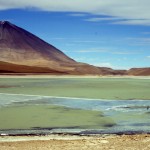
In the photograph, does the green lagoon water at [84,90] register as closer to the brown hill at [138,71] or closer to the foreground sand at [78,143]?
the foreground sand at [78,143]

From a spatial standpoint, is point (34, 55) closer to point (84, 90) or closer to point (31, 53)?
point (31, 53)

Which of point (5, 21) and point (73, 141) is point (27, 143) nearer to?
point (73, 141)

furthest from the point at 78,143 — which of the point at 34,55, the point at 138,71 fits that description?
the point at 34,55

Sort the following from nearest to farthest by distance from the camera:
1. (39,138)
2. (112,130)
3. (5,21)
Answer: (39,138), (112,130), (5,21)

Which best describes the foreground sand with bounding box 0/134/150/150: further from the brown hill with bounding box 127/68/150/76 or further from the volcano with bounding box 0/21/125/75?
the brown hill with bounding box 127/68/150/76

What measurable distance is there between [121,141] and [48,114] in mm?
6012

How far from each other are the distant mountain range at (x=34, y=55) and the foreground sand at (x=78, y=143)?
367 feet

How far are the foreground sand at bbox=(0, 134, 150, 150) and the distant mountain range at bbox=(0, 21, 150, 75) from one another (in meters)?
112

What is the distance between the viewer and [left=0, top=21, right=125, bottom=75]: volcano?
135250mm

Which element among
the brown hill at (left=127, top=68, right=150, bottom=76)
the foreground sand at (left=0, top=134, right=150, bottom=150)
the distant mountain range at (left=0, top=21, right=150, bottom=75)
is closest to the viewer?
A: the foreground sand at (left=0, top=134, right=150, bottom=150)

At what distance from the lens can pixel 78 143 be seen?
9984mm

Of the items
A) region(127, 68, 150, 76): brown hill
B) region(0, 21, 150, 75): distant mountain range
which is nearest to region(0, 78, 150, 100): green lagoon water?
region(0, 21, 150, 75): distant mountain range

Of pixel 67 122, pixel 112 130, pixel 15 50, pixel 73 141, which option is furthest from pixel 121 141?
pixel 15 50

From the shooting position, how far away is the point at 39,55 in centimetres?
15762
